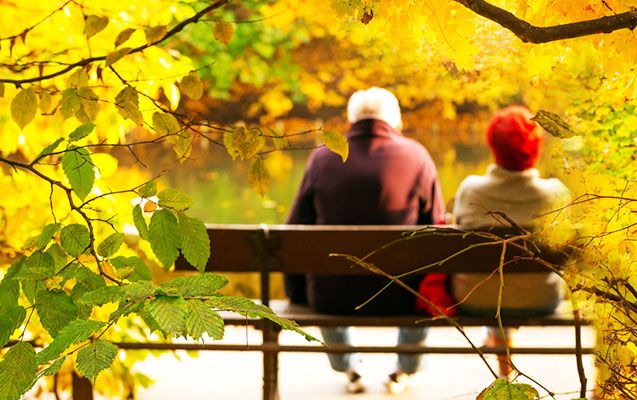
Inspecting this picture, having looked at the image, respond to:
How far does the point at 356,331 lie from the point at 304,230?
8.99ft

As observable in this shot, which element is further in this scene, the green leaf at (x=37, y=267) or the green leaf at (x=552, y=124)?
the green leaf at (x=552, y=124)

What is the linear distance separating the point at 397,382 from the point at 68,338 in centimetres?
381

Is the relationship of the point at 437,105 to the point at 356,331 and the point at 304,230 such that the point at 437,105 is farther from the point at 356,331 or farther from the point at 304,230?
the point at 304,230

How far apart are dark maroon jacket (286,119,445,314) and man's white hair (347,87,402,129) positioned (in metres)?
0.04

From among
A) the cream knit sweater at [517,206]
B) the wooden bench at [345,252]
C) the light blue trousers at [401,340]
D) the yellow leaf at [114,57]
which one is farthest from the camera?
the light blue trousers at [401,340]

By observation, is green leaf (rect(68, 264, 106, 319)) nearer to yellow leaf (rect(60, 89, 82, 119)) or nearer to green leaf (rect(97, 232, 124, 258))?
green leaf (rect(97, 232, 124, 258))

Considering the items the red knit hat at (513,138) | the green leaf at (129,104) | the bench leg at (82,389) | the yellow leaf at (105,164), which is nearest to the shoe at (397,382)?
the red knit hat at (513,138)

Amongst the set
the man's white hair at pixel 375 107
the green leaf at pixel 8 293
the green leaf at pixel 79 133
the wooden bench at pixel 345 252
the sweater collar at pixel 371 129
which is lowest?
the green leaf at pixel 8 293

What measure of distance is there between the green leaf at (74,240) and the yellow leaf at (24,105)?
1.80 ft

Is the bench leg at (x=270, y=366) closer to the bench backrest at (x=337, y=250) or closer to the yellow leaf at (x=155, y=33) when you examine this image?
the bench backrest at (x=337, y=250)

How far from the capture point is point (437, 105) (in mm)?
20047

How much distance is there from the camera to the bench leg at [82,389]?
394 cm

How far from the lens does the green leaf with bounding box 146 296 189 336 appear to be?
4.23 ft

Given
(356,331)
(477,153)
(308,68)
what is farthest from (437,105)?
(356,331)
